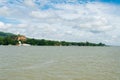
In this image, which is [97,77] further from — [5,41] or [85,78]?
[5,41]

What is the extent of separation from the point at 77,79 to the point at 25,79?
4.56m

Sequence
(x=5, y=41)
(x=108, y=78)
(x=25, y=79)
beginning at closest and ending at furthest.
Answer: (x=25, y=79) < (x=108, y=78) < (x=5, y=41)

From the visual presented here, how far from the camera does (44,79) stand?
20094 mm

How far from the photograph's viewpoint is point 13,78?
66.7ft

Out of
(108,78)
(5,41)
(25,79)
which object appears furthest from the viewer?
(5,41)

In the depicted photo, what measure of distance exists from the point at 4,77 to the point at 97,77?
8526mm

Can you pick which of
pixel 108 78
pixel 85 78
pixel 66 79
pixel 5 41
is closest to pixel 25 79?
pixel 66 79

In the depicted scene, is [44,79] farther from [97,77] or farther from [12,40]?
[12,40]

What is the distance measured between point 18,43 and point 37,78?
6750 inches

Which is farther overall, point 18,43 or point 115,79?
point 18,43

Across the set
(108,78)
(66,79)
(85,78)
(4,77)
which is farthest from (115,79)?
(4,77)

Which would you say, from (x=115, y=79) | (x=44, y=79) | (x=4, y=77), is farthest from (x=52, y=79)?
(x=115, y=79)

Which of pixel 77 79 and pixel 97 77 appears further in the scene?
pixel 97 77

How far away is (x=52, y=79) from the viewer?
800 inches
